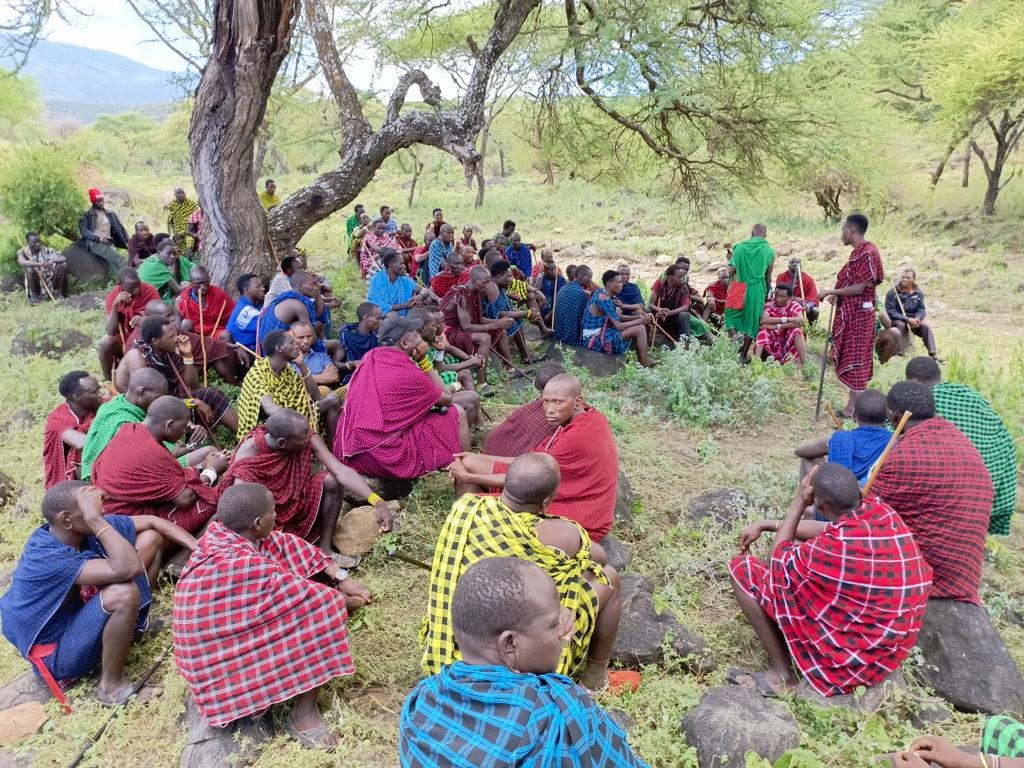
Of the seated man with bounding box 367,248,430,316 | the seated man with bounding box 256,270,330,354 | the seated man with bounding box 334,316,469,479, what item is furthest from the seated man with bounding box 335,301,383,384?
the seated man with bounding box 334,316,469,479

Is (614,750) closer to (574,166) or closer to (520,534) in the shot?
(520,534)

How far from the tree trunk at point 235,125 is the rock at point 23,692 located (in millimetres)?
5054

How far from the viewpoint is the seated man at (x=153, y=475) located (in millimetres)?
3811

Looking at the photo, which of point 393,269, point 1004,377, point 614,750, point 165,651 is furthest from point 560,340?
point 614,750

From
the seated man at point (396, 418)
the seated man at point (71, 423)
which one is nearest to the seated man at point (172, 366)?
the seated man at point (71, 423)

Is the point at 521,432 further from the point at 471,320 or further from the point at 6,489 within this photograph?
the point at 6,489

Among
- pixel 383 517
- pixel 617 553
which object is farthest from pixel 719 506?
pixel 383 517

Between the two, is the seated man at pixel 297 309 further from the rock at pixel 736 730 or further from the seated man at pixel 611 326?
the rock at pixel 736 730

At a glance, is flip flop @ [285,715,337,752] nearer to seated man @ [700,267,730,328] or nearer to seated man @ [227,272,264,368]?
seated man @ [227,272,264,368]

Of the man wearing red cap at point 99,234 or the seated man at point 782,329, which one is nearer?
the seated man at point 782,329

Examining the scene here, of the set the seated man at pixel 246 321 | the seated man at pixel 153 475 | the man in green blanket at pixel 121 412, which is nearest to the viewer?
the seated man at pixel 153 475

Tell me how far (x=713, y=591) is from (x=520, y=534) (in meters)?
1.74

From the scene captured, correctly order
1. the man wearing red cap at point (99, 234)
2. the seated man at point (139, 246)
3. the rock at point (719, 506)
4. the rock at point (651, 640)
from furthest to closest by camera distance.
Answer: the man wearing red cap at point (99, 234) → the seated man at point (139, 246) → the rock at point (719, 506) → the rock at point (651, 640)

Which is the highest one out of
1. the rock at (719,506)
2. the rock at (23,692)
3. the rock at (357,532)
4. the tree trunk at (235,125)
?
the tree trunk at (235,125)
